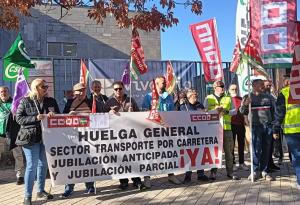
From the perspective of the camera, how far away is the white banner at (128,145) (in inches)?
297

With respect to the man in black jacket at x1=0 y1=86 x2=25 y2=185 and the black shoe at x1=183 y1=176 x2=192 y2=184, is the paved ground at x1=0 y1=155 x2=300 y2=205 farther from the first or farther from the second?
the man in black jacket at x1=0 y1=86 x2=25 y2=185

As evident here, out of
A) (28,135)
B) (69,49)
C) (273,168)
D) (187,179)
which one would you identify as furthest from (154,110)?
(69,49)

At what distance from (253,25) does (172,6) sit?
1898 millimetres

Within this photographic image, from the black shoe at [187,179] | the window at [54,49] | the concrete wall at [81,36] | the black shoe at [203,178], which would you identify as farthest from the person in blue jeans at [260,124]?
the window at [54,49]

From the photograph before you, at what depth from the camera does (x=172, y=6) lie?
789 centimetres

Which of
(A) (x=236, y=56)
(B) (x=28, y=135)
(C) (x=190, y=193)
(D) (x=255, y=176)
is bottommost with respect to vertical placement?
(C) (x=190, y=193)

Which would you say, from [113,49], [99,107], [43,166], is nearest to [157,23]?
[99,107]

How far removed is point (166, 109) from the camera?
28.8ft

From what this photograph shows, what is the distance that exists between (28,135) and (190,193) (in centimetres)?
278

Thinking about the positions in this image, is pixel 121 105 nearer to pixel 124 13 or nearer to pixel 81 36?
pixel 124 13

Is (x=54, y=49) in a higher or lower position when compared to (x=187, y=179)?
higher

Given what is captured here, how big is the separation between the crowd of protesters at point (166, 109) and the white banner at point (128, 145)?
0.20 metres

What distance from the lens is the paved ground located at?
7.22m

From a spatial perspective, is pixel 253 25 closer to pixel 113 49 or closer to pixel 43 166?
pixel 43 166
